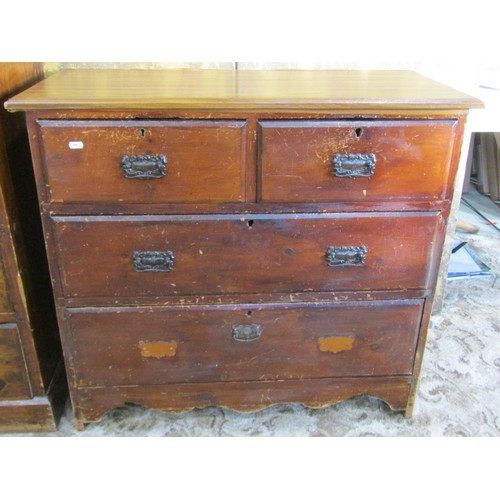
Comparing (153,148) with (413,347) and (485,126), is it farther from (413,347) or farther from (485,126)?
(485,126)

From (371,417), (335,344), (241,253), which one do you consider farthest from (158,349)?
(371,417)

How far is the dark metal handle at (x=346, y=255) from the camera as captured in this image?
138 cm

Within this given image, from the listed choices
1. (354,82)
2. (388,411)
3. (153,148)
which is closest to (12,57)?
(153,148)

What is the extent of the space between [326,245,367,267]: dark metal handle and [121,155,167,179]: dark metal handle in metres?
0.48

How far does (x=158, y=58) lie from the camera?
172cm

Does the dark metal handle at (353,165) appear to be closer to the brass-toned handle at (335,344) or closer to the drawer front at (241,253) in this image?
the drawer front at (241,253)

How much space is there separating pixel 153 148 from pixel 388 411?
3.64 ft

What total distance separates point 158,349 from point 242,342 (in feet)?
0.79

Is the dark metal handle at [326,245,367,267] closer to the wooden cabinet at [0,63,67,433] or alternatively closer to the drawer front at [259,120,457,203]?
the drawer front at [259,120,457,203]

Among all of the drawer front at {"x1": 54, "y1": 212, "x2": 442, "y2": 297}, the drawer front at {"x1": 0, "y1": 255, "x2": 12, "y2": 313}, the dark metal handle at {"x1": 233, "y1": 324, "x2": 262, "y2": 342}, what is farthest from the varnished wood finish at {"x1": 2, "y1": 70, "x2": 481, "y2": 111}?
the dark metal handle at {"x1": 233, "y1": 324, "x2": 262, "y2": 342}

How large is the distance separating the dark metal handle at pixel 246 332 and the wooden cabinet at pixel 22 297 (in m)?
0.58

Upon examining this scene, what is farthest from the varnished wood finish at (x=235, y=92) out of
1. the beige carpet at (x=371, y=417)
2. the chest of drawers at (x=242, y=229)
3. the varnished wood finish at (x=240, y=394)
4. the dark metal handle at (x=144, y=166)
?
the beige carpet at (x=371, y=417)

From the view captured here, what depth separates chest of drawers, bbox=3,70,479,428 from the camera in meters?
1.24

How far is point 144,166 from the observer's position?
125 cm
